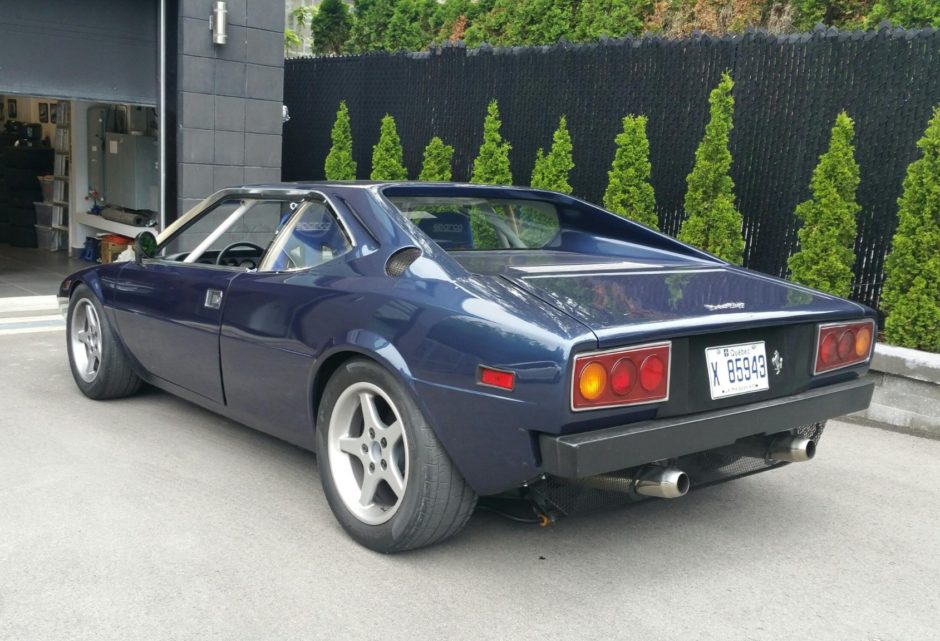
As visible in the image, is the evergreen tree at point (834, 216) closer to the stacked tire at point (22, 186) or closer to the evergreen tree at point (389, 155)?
the evergreen tree at point (389, 155)

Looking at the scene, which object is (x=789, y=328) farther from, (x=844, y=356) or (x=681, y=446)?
(x=681, y=446)

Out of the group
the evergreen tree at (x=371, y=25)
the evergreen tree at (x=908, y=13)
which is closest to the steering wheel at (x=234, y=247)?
the evergreen tree at (x=908, y=13)

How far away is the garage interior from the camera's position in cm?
886

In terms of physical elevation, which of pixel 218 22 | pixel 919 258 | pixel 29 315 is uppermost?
pixel 218 22

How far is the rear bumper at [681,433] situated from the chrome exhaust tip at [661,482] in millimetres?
81

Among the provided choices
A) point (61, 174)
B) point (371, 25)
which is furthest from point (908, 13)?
point (61, 174)

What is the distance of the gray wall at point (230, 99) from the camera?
966 centimetres

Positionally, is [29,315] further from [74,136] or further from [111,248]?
[74,136]

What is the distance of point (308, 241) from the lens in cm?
399

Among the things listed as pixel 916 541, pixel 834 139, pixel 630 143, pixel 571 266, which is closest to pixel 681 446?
pixel 571 266

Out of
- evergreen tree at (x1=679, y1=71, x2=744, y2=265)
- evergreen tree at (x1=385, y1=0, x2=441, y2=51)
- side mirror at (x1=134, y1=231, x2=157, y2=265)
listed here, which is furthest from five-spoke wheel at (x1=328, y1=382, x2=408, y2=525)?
evergreen tree at (x1=385, y1=0, x2=441, y2=51)

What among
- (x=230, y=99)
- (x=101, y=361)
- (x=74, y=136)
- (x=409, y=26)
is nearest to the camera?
(x=101, y=361)

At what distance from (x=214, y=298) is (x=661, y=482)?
2.32 metres

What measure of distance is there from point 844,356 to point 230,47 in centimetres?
809
